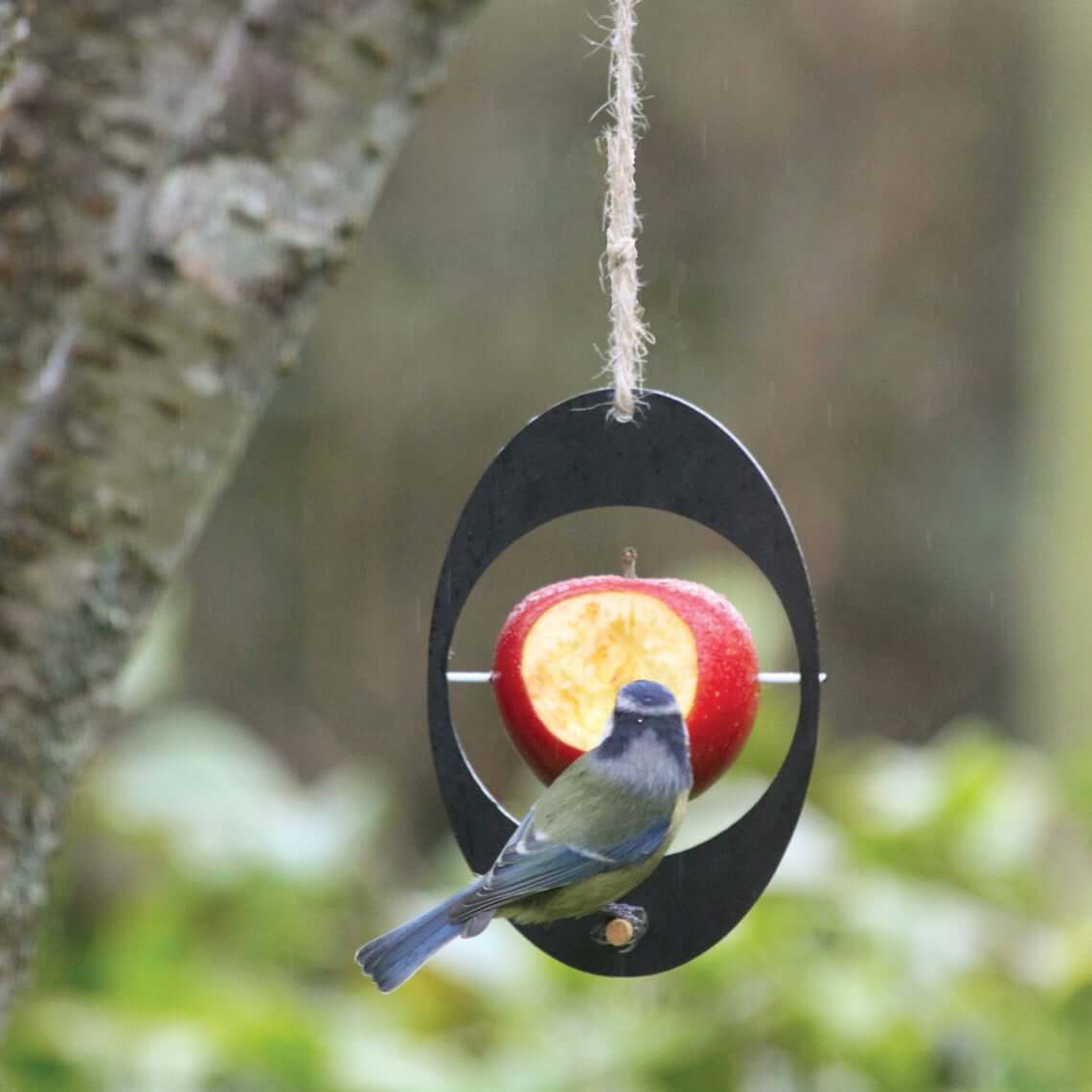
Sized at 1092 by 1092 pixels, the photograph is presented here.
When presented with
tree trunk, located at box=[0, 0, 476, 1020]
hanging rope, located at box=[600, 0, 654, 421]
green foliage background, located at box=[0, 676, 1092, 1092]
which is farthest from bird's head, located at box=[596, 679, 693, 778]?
green foliage background, located at box=[0, 676, 1092, 1092]

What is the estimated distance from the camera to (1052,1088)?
2.71 metres

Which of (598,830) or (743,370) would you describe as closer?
(598,830)

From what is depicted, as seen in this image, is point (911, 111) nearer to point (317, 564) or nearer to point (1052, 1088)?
point (317, 564)

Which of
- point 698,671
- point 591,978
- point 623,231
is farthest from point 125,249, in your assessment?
point 591,978

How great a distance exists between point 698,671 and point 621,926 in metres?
0.23

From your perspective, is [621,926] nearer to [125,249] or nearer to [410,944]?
[410,944]

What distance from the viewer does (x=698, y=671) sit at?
4.66 feet

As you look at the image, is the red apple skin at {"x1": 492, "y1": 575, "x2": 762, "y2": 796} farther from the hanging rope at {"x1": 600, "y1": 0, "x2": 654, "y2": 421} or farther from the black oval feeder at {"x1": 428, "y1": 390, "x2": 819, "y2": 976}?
the hanging rope at {"x1": 600, "y1": 0, "x2": 654, "y2": 421}

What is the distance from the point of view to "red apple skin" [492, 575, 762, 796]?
1.42 meters

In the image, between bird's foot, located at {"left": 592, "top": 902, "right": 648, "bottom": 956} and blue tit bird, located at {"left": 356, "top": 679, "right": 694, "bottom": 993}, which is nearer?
blue tit bird, located at {"left": 356, "top": 679, "right": 694, "bottom": 993}

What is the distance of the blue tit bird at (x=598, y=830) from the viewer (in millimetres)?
1268

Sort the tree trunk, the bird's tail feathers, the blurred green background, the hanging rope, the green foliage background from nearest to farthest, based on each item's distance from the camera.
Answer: the bird's tail feathers → the hanging rope → the tree trunk → the green foliage background → the blurred green background

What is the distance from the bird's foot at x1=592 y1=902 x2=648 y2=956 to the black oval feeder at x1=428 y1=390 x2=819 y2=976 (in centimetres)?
1

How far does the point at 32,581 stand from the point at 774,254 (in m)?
4.85
